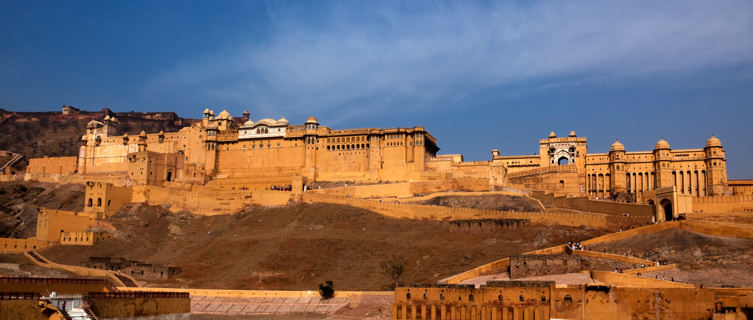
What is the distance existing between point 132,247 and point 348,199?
895 inches

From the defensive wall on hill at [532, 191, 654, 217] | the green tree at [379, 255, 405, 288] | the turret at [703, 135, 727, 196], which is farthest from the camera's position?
the turret at [703, 135, 727, 196]

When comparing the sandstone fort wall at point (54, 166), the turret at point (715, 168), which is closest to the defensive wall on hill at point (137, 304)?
the turret at point (715, 168)

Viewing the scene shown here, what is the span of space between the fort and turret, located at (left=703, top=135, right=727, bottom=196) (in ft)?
0.49

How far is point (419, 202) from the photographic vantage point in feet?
258

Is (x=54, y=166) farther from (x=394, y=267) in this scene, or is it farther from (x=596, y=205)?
(x=596, y=205)

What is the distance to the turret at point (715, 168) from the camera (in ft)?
251

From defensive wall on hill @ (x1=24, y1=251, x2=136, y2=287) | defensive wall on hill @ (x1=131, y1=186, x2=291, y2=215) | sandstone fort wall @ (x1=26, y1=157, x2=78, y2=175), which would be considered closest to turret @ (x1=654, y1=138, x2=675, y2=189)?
defensive wall on hill @ (x1=131, y1=186, x2=291, y2=215)

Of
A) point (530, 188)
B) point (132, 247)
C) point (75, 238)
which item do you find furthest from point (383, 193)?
point (75, 238)

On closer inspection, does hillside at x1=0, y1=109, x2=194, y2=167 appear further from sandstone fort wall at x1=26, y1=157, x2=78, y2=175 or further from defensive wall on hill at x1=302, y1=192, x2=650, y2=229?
defensive wall on hill at x1=302, y1=192, x2=650, y2=229

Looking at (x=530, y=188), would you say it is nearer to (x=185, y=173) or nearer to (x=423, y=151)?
(x=423, y=151)

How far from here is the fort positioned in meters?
39.6

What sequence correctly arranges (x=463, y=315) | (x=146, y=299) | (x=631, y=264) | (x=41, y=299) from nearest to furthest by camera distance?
(x=41, y=299)
(x=146, y=299)
(x=463, y=315)
(x=631, y=264)

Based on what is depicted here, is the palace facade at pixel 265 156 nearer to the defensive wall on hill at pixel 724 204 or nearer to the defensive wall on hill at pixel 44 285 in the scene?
the defensive wall on hill at pixel 724 204

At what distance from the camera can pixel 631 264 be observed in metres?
48.7
